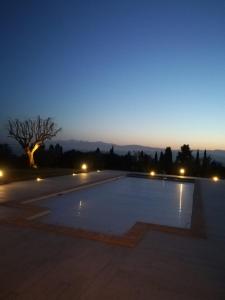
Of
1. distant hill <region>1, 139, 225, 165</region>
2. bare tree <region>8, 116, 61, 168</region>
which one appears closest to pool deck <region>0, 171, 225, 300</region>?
bare tree <region>8, 116, 61, 168</region>

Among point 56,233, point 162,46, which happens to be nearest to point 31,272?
point 56,233

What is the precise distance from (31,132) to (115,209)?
31.6ft

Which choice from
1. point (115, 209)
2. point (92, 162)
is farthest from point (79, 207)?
point (92, 162)

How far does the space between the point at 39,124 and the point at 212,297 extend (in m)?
14.0

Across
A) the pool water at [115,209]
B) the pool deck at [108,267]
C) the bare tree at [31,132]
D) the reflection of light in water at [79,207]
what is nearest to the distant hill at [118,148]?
the bare tree at [31,132]

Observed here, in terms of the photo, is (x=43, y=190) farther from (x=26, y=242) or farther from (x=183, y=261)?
(x=183, y=261)

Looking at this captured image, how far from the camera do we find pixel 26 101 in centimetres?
1814

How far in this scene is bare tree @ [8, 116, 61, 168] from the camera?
14.7m

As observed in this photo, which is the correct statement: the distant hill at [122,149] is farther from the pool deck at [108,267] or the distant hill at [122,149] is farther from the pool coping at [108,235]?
the pool deck at [108,267]

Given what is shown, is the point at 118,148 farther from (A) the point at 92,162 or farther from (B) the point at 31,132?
(B) the point at 31,132

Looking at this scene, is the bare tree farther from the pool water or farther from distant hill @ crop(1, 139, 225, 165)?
distant hill @ crop(1, 139, 225, 165)

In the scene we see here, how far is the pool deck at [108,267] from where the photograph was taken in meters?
2.52

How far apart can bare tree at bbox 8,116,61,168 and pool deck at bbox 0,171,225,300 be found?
35.3 ft

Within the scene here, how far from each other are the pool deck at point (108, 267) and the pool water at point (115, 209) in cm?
121
